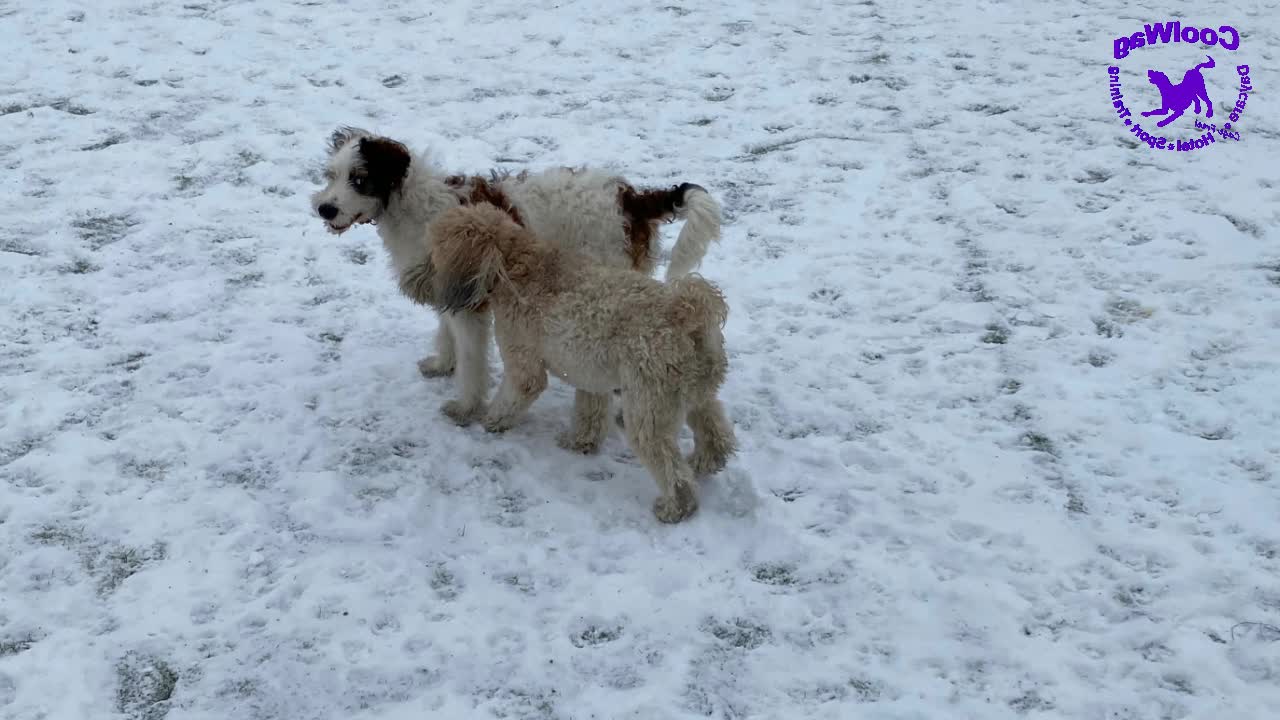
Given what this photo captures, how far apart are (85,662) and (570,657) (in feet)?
6.52

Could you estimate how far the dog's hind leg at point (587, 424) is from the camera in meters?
5.33

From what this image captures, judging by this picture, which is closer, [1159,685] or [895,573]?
[1159,685]

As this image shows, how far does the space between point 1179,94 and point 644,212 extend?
6.63 metres

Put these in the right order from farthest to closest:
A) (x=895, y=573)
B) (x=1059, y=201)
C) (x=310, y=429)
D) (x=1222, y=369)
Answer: (x=1059, y=201), (x=1222, y=369), (x=310, y=429), (x=895, y=573)

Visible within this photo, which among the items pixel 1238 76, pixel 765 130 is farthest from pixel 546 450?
pixel 1238 76

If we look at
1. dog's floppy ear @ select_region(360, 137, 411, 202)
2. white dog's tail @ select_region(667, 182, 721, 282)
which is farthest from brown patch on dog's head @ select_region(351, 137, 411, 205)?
white dog's tail @ select_region(667, 182, 721, 282)

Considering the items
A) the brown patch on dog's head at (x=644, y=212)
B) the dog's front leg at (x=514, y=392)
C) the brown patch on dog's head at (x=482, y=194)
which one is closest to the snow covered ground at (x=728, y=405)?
the dog's front leg at (x=514, y=392)

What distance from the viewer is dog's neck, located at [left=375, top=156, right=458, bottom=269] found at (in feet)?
17.9

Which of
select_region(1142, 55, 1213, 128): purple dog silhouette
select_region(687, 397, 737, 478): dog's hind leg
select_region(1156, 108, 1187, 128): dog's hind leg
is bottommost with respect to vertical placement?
select_region(687, 397, 737, 478): dog's hind leg

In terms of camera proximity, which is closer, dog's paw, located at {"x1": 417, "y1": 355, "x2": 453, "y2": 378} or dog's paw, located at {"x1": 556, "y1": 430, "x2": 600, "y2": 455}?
dog's paw, located at {"x1": 556, "y1": 430, "x2": 600, "y2": 455}

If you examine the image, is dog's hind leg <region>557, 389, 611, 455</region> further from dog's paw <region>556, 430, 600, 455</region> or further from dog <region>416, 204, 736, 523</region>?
dog <region>416, 204, 736, 523</region>

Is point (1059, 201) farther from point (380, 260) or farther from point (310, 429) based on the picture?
point (310, 429)

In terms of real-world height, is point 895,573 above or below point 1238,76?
below

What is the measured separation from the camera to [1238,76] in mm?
9617
